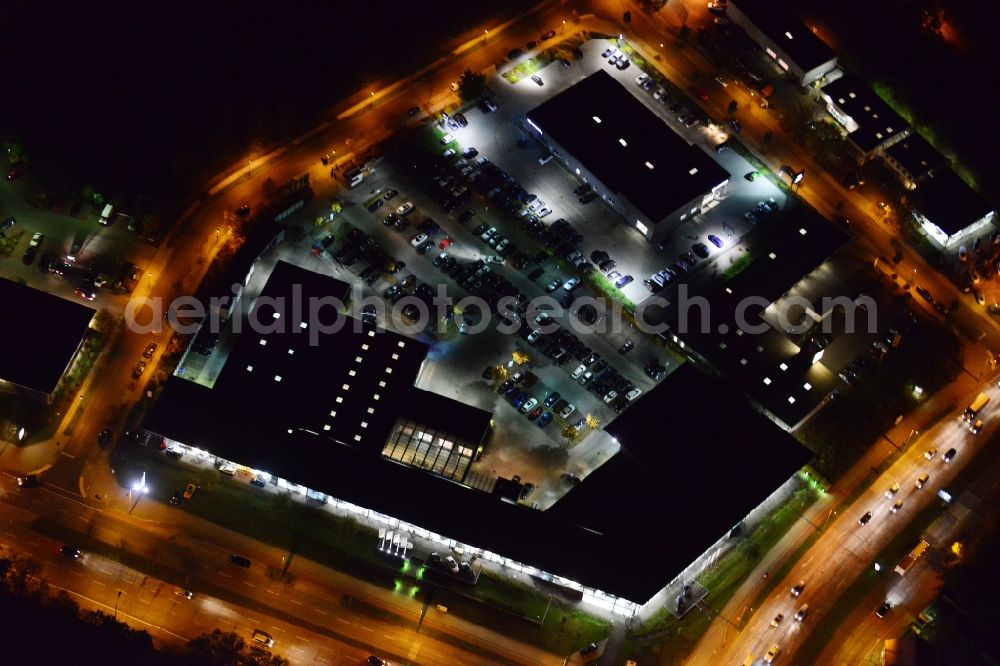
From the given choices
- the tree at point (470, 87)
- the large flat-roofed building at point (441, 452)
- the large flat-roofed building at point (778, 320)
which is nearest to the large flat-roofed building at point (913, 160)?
the large flat-roofed building at point (778, 320)

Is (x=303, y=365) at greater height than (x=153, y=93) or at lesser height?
lesser

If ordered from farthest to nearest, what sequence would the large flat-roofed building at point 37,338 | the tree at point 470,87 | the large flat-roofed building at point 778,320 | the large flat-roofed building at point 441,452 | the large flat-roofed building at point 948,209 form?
1. the tree at point 470,87
2. the large flat-roofed building at point 948,209
3. the large flat-roofed building at point 778,320
4. the large flat-roofed building at point 37,338
5. the large flat-roofed building at point 441,452

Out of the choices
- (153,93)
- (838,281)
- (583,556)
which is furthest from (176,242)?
(838,281)

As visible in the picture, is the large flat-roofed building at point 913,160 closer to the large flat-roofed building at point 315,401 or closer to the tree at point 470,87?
the tree at point 470,87

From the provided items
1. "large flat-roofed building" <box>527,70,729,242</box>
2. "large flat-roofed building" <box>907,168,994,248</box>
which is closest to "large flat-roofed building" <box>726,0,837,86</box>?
"large flat-roofed building" <box>907,168,994,248</box>

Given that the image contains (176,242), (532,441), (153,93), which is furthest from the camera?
(153,93)

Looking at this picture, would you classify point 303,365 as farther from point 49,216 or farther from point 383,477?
point 49,216
